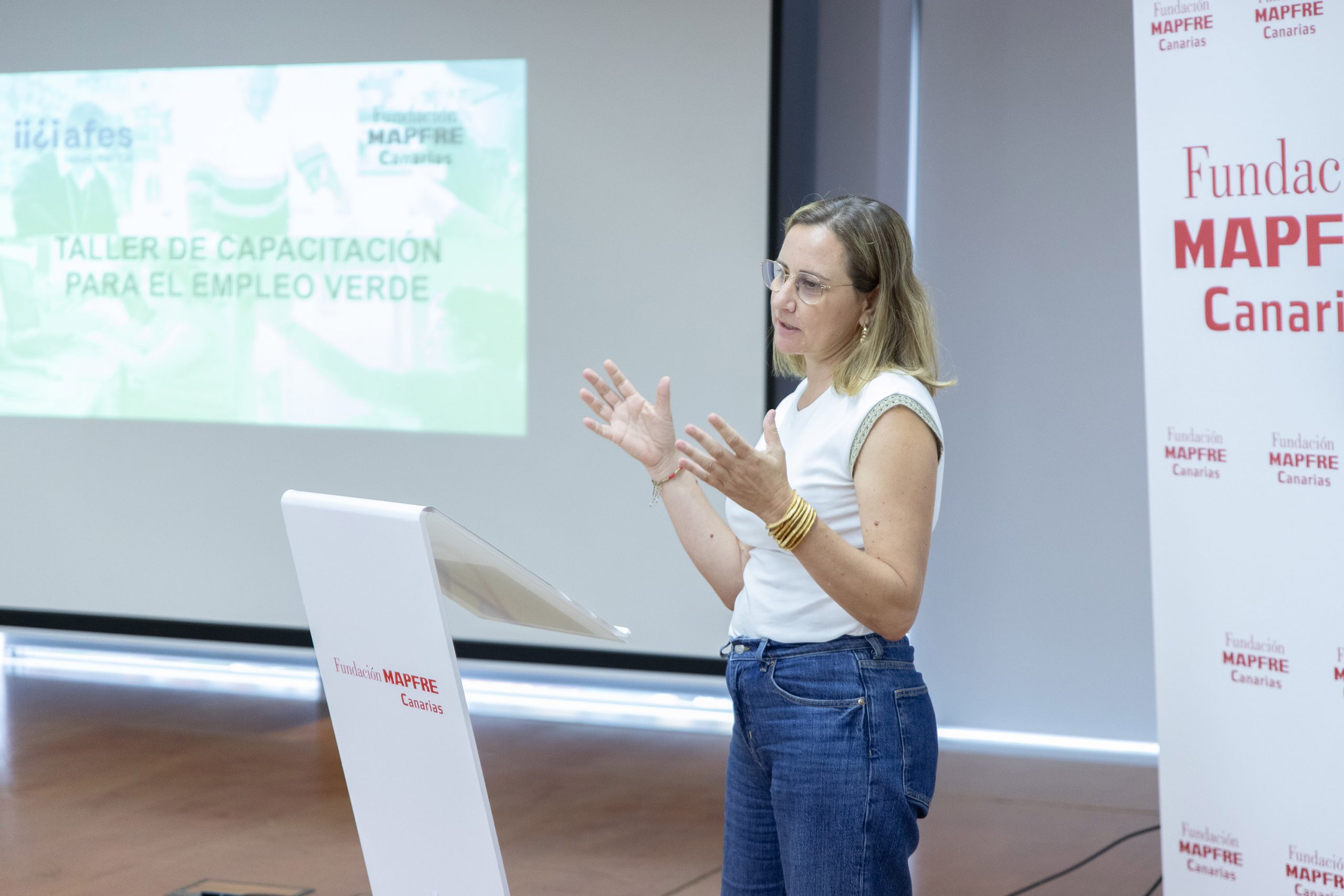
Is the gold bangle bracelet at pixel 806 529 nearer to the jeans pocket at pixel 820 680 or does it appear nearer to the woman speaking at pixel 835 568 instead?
the woman speaking at pixel 835 568

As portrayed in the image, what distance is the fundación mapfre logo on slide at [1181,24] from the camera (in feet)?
7.00

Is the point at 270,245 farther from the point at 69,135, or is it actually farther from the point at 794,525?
the point at 794,525

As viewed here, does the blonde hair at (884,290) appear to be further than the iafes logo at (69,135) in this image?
No

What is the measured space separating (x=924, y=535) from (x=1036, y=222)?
3.26m

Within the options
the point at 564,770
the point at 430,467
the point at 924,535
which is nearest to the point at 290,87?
the point at 430,467

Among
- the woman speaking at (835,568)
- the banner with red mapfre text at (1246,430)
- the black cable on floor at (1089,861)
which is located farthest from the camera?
the black cable on floor at (1089,861)

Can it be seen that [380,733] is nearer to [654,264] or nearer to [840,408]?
[840,408]

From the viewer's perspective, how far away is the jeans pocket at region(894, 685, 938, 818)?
1.63m

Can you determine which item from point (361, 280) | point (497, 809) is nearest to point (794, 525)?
point (497, 809)

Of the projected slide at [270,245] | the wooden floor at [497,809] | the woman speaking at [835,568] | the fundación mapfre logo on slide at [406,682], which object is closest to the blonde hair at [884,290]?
the woman speaking at [835,568]

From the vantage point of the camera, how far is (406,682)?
5.07 ft

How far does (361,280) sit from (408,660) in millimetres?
3817

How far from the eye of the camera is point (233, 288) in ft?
17.3

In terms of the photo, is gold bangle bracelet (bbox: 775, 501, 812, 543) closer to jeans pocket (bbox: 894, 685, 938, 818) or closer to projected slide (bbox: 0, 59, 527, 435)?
jeans pocket (bbox: 894, 685, 938, 818)
